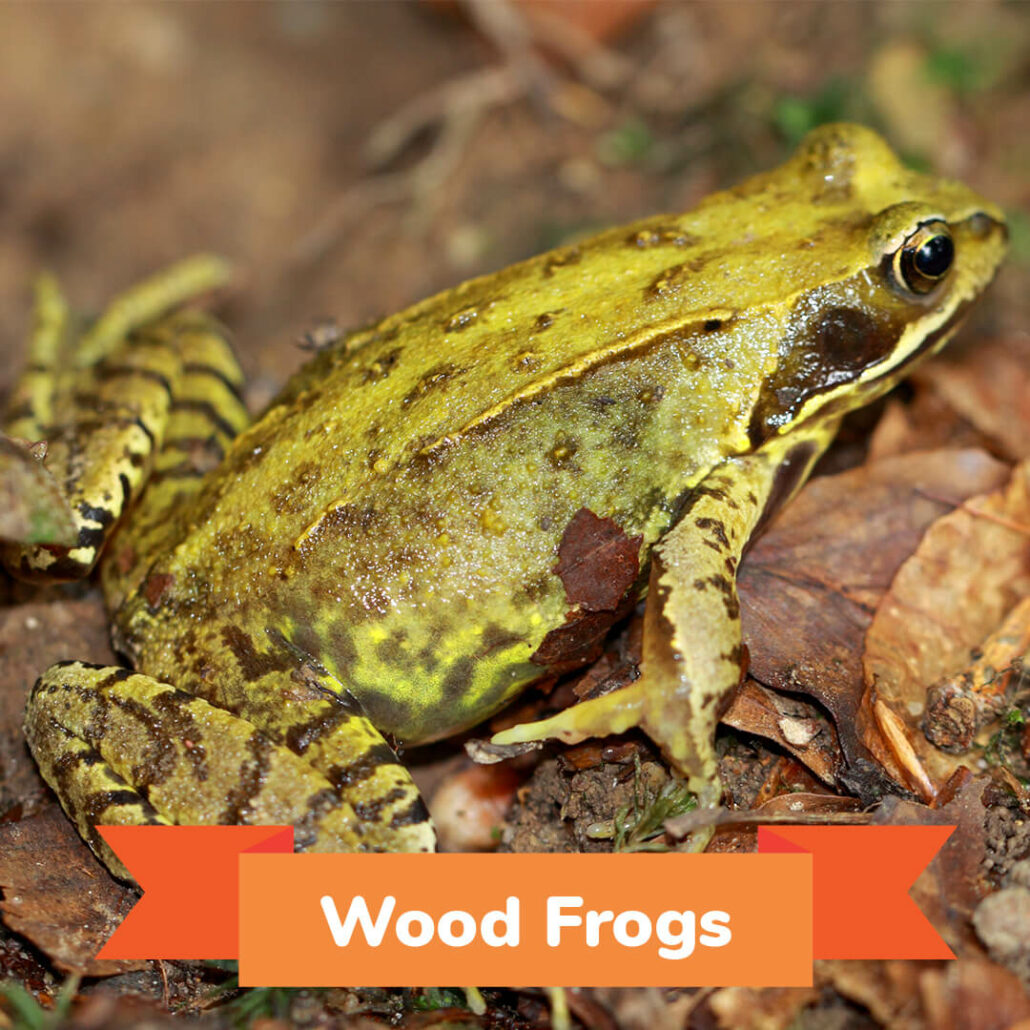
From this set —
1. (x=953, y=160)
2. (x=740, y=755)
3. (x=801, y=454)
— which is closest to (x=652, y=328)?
(x=801, y=454)

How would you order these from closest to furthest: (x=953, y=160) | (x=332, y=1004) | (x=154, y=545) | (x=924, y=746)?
(x=332, y=1004), (x=924, y=746), (x=154, y=545), (x=953, y=160)

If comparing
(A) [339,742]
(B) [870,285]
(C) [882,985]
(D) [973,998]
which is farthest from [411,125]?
(D) [973,998]

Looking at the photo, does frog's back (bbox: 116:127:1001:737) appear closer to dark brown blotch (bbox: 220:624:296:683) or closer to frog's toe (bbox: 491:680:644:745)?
dark brown blotch (bbox: 220:624:296:683)

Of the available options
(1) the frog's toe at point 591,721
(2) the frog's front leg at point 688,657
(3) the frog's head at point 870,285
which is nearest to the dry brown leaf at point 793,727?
(2) the frog's front leg at point 688,657

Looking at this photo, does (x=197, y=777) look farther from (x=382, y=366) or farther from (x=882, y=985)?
(x=882, y=985)

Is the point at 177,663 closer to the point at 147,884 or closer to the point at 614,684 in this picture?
the point at 147,884

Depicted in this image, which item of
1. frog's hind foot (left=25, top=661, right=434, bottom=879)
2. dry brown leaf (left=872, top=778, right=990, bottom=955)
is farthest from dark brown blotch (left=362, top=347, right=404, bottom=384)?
dry brown leaf (left=872, top=778, right=990, bottom=955)

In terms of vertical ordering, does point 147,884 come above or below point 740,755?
below
